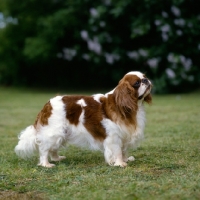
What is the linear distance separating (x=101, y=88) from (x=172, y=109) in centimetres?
873

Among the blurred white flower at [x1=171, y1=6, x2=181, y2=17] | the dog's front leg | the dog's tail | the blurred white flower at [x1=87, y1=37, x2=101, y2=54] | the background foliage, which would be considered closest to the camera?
the dog's front leg

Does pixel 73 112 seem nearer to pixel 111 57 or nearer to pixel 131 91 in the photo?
pixel 131 91

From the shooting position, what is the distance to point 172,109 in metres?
11.8

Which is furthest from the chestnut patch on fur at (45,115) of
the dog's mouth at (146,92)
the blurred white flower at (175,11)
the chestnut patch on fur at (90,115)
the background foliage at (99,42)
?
the blurred white flower at (175,11)

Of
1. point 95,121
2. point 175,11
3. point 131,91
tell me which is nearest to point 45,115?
point 95,121

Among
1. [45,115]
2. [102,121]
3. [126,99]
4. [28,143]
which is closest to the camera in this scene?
[126,99]

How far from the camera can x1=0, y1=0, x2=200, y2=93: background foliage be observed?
16.5 metres

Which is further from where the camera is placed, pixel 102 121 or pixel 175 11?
pixel 175 11

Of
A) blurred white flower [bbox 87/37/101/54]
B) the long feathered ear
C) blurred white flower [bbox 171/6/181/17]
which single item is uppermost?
blurred white flower [bbox 171/6/181/17]

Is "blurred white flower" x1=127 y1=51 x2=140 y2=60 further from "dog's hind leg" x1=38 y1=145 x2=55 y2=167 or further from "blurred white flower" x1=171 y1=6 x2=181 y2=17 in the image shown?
"dog's hind leg" x1=38 y1=145 x2=55 y2=167

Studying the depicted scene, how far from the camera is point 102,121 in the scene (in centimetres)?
581

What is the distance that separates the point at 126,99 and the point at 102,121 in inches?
16.5

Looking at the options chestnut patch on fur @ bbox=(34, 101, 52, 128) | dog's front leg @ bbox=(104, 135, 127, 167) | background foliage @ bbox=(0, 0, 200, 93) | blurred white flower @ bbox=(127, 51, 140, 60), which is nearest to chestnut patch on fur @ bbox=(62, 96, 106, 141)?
dog's front leg @ bbox=(104, 135, 127, 167)

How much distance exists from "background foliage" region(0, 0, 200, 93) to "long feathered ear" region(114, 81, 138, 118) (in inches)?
416
